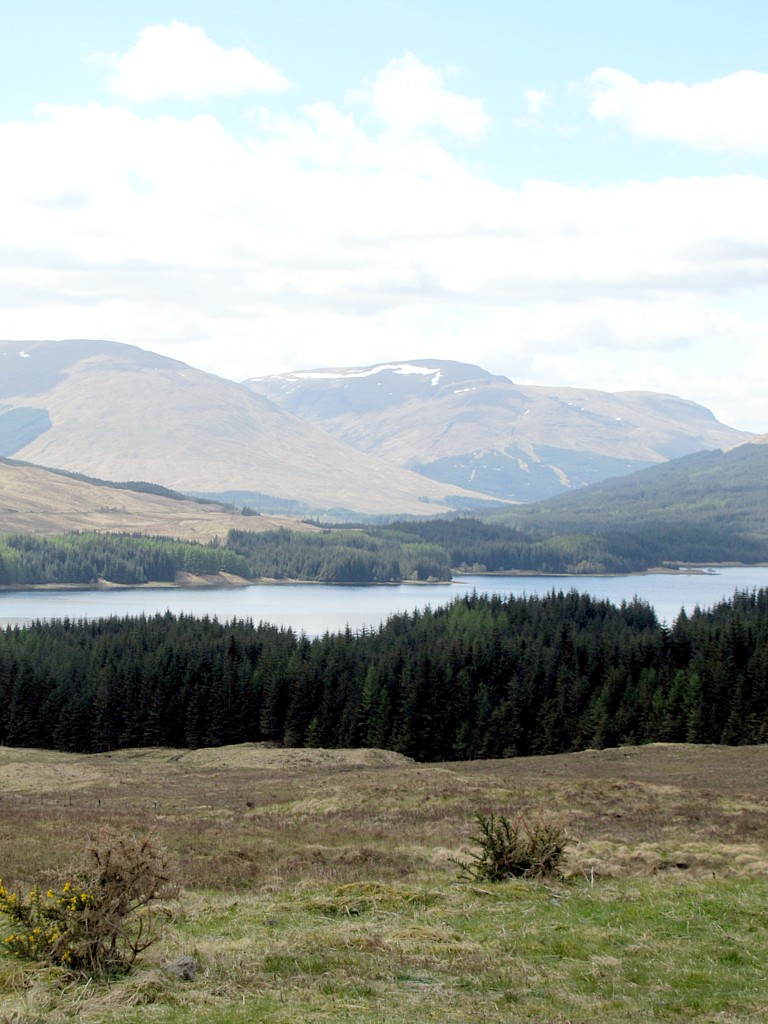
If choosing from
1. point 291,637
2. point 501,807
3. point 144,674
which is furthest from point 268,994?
point 291,637

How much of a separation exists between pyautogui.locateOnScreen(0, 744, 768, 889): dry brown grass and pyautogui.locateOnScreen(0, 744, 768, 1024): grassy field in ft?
0.50

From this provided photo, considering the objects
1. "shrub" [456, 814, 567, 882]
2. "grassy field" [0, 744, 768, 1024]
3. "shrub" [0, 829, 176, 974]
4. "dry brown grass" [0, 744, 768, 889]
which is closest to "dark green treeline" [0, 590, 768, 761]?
"dry brown grass" [0, 744, 768, 889]

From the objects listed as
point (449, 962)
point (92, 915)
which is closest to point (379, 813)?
point (449, 962)

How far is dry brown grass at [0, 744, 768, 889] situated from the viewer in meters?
27.4

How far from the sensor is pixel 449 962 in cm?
1688

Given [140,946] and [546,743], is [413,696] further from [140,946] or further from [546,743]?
[140,946]

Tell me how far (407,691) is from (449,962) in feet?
247

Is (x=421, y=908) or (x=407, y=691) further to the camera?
(x=407, y=691)

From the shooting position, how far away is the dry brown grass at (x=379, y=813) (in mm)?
27375

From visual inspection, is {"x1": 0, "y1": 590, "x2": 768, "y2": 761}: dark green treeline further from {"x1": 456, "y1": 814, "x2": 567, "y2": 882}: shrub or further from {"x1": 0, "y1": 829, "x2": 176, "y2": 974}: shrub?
{"x1": 0, "y1": 829, "x2": 176, "y2": 974}: shrub

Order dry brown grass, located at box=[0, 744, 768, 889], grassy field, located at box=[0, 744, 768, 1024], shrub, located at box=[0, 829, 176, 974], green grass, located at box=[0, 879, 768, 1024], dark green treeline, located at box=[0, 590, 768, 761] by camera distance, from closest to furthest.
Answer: green grass, located at box=[0, 879, 768, 1024]
grassy field, located at box=[0, 744, 768, 1024]
shrub, located at box=[0, 829, 176, 974]
dry brown grass, located at box=[0, 744, 768, 889]
dark green treeline, located at box=[0, 590, 768, 761]

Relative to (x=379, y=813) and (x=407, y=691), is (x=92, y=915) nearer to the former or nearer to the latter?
(x=379, y=813)

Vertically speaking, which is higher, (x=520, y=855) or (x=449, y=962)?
(x=449, y=962)

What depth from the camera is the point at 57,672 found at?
99938 mm
